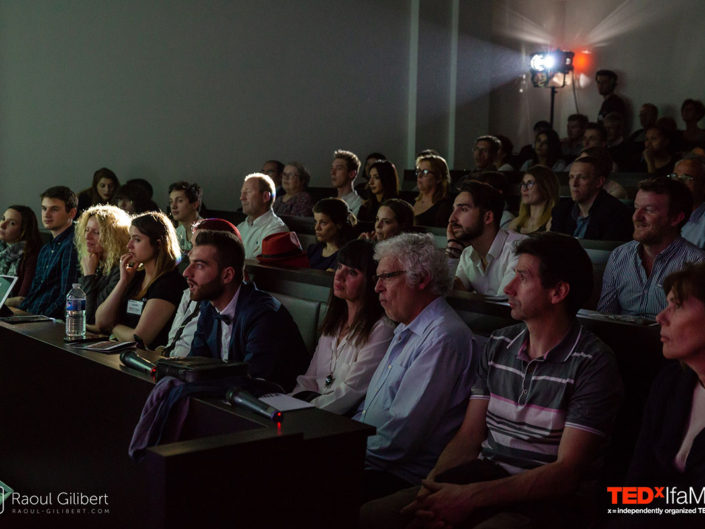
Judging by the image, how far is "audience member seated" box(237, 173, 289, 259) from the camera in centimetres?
538

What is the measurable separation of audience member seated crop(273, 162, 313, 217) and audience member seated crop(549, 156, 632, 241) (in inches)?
107

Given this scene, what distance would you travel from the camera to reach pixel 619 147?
7.93 m

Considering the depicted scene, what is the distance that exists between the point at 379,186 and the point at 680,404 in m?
4.36

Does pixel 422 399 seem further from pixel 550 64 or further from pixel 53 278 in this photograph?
pixel 550 64

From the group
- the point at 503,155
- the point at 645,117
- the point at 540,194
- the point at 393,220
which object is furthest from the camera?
the point at 645,117

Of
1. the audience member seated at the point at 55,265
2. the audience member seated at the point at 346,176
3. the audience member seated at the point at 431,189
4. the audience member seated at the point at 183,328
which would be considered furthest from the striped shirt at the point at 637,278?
the audience member seated at the point at 346,176

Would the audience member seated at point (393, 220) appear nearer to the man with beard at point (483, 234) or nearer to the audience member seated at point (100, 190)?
the man with beard at point (483, 234)

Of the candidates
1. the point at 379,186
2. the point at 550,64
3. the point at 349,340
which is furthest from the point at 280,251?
the point at 550,64

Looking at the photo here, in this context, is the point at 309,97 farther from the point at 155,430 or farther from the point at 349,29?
the point at 155,430

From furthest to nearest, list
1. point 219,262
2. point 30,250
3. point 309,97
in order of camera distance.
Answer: point 309,97
point 30,250
point 219,262

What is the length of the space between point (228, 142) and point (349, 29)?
2.01m

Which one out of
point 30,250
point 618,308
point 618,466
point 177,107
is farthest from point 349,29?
point 618,466

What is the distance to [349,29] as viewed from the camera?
8.81m

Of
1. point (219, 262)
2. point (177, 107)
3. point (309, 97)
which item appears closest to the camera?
point (219, 262)
